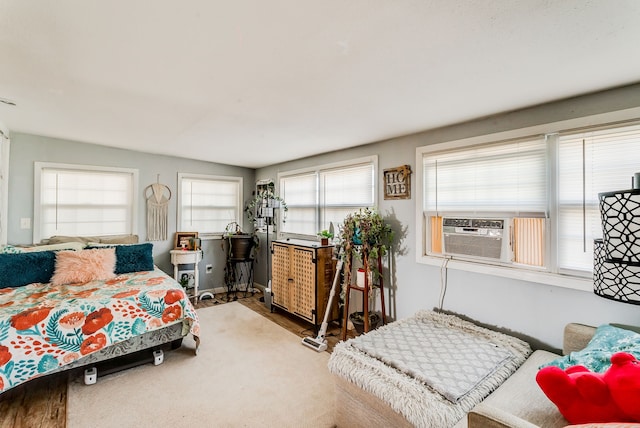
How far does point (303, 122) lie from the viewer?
8.93 ft

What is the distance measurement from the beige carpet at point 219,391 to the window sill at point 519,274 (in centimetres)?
151

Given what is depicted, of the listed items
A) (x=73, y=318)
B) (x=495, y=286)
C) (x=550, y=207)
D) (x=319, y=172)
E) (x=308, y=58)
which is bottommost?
(x=73, y=318)

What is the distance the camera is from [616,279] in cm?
115

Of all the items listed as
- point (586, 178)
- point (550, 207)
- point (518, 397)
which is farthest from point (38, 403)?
point (586, 178)

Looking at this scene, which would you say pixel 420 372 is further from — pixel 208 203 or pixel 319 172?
pixel 208 203

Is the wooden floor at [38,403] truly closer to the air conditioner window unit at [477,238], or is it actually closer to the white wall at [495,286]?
the white wall at [495,286]

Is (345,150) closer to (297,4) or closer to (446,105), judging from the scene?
(446,105)

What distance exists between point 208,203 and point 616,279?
16.6ft

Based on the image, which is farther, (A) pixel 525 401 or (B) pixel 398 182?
(B) pixel 398 182

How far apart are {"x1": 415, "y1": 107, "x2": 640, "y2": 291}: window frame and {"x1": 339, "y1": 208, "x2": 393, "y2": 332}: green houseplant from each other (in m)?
0.38

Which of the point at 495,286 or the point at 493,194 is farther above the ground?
the point at 493,194

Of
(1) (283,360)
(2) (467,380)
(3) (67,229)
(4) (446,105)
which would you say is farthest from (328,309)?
(3) (67,229)

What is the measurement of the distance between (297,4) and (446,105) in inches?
60.0

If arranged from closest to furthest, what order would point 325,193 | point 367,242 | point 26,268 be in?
point 26,268, point 367,242, point 325,193
